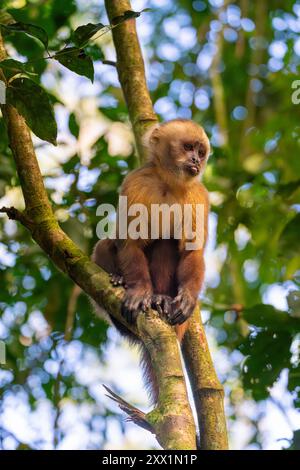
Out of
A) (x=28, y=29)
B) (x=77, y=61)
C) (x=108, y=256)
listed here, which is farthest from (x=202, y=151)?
(x=28, y=29)

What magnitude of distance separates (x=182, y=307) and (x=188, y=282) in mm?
511

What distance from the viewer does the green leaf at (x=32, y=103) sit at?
15.1ft

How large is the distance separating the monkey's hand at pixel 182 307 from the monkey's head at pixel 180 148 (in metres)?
1.32

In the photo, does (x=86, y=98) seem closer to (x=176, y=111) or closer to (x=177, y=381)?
(x=176, y=111)

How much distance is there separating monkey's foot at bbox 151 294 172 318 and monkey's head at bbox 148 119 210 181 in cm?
144

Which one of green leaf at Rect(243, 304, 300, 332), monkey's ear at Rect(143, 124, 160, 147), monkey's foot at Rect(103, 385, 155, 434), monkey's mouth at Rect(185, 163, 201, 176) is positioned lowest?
monkey's foot at Rect(103, 385, 155, 434)

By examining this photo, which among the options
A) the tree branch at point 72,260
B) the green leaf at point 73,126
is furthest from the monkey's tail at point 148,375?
the green leaf at point 73,126

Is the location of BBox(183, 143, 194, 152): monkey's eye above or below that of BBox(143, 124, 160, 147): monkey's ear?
above

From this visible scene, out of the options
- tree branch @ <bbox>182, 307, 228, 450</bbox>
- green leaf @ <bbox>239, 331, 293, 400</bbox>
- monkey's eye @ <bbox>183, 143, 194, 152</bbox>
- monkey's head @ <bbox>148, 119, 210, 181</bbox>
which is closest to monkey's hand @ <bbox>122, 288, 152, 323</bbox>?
tree branch @ <bbox>182, 307, 228, 450</bbox>

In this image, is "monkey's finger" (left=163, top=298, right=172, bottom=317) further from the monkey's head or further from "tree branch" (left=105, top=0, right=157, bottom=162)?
"tree branch" (left=105, top=0, right=157, bottom=162)

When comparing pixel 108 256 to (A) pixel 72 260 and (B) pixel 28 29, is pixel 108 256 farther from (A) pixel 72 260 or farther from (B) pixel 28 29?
(B) pixel 28 29

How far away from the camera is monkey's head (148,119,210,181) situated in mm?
6891
